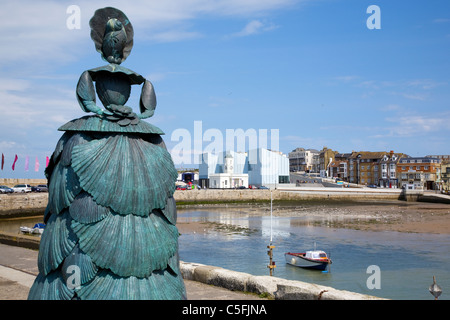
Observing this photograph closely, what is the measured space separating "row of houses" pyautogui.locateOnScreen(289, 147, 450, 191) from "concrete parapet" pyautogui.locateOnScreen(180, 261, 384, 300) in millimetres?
93827

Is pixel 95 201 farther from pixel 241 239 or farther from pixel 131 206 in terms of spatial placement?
pixel 241 239

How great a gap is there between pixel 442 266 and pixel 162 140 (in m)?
21.3

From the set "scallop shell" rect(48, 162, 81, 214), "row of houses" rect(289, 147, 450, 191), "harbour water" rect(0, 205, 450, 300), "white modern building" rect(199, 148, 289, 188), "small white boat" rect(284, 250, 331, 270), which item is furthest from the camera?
"row of houses" rect(289, 147, 450, 191)

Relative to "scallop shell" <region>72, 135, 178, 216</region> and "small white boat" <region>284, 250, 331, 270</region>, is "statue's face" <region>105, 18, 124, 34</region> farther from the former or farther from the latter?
"small white boat" <region>284, 250, 331, 270</region>

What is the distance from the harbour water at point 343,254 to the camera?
20000 mm

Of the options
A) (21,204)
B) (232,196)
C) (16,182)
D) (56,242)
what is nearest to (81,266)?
(56,242)

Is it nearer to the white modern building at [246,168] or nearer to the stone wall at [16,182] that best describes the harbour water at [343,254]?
the stone wall at [16,182]

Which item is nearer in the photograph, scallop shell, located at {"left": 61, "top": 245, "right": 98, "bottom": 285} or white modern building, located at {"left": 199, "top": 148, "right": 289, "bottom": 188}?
scallop shell, located at {"left": 61, "top": 245, "right": 98, "bottom": 285}

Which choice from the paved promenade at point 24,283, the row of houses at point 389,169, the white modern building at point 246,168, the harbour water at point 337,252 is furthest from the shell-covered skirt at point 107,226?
the row of houses at point 389,169

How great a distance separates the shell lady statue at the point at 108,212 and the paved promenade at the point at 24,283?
3.60 metres

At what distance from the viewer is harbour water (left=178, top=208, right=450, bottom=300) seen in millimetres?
20000

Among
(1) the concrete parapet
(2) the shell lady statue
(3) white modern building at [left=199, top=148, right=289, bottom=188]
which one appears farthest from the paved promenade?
(3) white modern building at [left=199, top=148, right=289, bottom=188]

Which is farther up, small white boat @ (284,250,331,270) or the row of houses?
the row of houses
